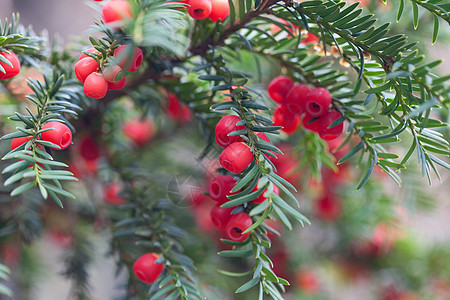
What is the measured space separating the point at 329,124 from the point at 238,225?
0.44 feet

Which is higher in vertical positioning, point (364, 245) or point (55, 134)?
point (55, 134)

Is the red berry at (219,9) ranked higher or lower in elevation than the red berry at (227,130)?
higher

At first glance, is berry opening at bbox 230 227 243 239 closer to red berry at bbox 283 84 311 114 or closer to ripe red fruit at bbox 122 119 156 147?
red berry at bbox 283 84 311 114

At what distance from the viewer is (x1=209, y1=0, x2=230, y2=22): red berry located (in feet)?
1.16

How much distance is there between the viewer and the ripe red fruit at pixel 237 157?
0.30 meters

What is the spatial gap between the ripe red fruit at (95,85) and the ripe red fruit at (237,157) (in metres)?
0.11

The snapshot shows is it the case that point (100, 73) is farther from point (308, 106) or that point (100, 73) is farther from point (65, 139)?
point (308, 106)

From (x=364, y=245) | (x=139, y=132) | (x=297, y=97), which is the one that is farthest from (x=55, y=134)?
(x=364, y=245)

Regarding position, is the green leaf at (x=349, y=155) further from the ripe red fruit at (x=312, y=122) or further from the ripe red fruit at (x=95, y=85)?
the ripe red fruit at (x=95, y=85)

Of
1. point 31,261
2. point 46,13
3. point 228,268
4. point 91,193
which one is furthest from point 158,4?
point 46,13

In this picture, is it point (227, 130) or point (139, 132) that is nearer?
point (227, 130)

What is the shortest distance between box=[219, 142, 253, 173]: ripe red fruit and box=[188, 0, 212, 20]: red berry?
12cm

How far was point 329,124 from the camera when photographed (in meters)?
0.38

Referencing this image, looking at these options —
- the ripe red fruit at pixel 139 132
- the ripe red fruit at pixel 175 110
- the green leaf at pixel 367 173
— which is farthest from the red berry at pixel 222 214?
the ripe red fruit at pixel 139 132
